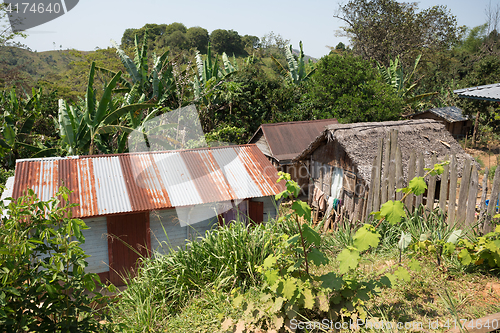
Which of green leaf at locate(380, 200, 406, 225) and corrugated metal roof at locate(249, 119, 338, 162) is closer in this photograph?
green leaf at locate(380, 200, 406, 225)

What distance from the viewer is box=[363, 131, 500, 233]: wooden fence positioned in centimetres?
416

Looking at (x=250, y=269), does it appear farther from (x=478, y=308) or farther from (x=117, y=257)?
(x=117, y=257)

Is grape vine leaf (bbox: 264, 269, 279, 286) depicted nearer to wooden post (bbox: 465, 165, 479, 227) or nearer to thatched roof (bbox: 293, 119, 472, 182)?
wooden post (bbox: 465, 165, 479, 227)

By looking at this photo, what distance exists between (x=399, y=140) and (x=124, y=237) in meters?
7.02

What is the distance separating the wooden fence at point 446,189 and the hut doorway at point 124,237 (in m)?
5.13

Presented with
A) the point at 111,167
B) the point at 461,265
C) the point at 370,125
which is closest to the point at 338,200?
the point at 370,125

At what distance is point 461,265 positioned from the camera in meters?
3.59

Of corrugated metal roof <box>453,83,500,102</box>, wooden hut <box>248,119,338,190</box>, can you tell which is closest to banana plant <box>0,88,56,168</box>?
wooden hut <box>248,119,338,190</box>

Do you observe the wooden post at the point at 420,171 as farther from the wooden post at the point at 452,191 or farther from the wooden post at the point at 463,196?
the wooden post at the point at 463,196

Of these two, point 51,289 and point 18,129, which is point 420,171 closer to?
point 51,289

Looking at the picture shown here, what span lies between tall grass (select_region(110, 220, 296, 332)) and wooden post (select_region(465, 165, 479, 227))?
272 centimetres

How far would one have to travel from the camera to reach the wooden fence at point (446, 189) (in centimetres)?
416

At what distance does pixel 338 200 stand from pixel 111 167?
603 centimetres

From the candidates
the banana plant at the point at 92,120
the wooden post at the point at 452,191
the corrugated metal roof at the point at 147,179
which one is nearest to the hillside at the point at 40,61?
the banana plant at the point at 92,120
